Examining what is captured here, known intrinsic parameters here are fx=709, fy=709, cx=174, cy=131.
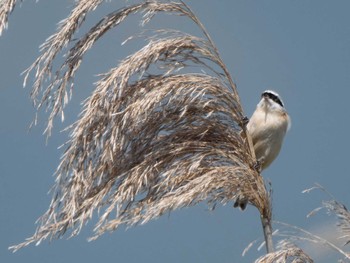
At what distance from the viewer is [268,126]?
4.54 m

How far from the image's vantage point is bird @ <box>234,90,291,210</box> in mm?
4520

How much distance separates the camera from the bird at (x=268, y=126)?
14.8 feet

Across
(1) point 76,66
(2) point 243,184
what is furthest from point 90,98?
(2) point 243,184

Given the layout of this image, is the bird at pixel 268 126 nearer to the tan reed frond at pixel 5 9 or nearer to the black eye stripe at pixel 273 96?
the black eye stripe at pixel 273 96

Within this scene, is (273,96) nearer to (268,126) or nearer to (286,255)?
(268,126)

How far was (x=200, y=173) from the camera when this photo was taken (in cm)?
247

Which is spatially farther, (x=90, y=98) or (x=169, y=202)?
(x=90, y=98)

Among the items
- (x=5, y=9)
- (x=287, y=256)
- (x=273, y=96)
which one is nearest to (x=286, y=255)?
(x=287, y=256)

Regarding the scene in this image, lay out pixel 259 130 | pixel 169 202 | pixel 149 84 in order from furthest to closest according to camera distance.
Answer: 1. pixel 259 130
2. pixel 149 84
3. pixel 169 202

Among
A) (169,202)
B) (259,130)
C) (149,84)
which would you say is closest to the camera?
(169,202)

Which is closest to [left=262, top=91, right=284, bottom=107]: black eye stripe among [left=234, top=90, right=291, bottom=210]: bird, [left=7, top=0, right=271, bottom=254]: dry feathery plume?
[left=234, top=90, right=291, bottom=210]: bird

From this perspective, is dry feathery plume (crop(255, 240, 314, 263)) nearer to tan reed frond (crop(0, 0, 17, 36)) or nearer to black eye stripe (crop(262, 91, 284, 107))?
tan reed frond (crop(0, 0, 17, 36))

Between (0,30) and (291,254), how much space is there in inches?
47.6

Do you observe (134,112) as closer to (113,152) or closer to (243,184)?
(113,152)
